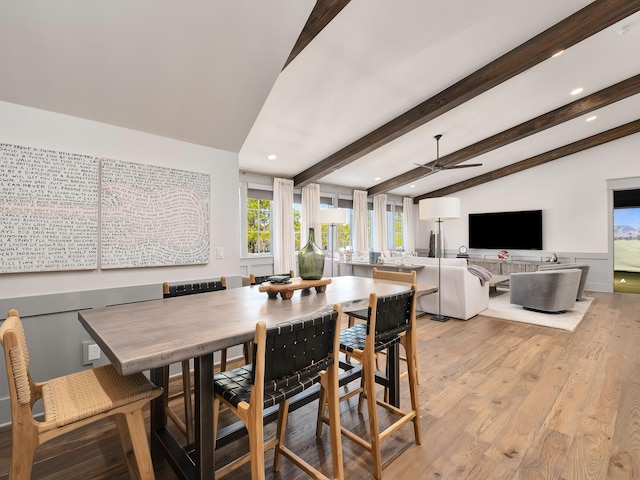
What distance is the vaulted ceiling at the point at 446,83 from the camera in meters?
2.88

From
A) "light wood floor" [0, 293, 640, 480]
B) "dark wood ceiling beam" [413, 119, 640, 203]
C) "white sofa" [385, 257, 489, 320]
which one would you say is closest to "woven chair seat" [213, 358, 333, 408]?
"light wood floor" [0, 293, 640, 480]

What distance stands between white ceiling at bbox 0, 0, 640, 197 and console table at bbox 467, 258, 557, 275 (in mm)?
3289

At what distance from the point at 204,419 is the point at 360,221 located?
7370mm

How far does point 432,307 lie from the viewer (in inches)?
189

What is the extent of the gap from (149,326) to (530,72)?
5074mm

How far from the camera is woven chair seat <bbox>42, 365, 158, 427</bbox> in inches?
45.0

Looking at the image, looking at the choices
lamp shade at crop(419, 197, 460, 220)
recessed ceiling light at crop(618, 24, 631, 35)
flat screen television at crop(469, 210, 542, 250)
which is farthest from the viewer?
flat screen television at crop(469, 210, 542, 250)

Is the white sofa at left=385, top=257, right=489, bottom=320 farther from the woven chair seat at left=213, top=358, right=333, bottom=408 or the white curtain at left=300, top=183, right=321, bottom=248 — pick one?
the woven chair seat at left=213, top=358, right=333, bottom=408

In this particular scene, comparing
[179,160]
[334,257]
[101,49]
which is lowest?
[334,257]

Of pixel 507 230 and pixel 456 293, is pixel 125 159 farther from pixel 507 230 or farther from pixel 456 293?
pixel 507 230

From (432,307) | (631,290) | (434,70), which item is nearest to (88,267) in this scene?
(434,70)

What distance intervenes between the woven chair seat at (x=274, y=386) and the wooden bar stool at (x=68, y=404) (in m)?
0.29

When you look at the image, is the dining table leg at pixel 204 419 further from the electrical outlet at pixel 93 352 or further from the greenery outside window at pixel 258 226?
the greenery outside window at pixel 258 226

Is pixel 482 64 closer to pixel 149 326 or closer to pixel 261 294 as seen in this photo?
pixel 261 294
